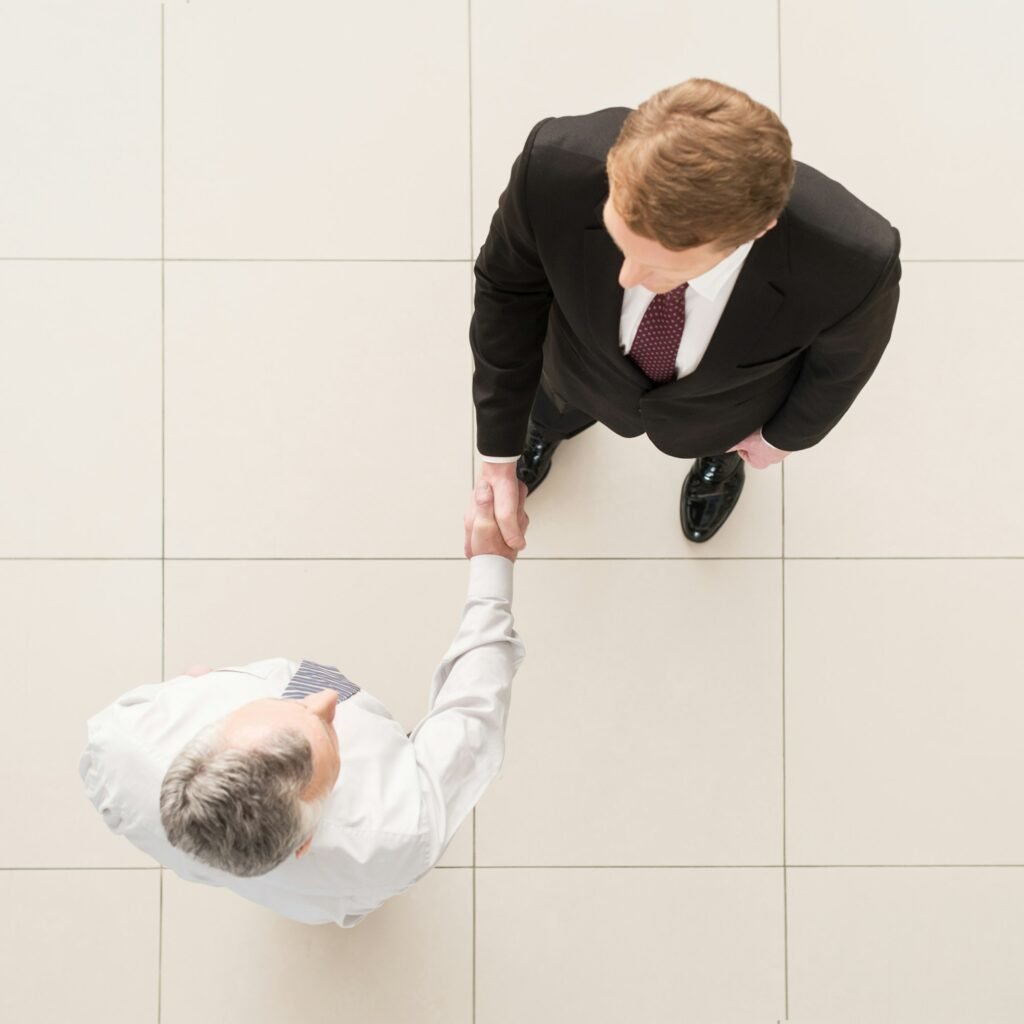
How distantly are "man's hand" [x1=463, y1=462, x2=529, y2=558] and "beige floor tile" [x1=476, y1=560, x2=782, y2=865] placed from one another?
62cm

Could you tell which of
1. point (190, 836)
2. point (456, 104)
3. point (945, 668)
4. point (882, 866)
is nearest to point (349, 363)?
point (456, 104)

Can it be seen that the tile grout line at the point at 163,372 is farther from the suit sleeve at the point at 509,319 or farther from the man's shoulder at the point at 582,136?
the man's shoulder at the point at 582,136

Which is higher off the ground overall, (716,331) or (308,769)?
(716,331)

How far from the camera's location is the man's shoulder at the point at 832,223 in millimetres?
1233

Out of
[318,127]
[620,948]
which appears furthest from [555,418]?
[620,948]

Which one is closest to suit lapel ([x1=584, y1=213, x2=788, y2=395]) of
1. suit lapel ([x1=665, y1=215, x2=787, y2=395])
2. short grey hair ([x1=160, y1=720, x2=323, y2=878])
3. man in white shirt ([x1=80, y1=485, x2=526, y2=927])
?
suit lapel ([x1=665, y1=215, x2=787, y2=395])

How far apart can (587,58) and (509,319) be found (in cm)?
117

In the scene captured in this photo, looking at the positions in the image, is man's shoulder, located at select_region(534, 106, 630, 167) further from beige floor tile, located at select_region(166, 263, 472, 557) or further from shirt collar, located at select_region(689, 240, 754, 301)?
beige floor tile, located at select_region(166, 263, 472, 557)

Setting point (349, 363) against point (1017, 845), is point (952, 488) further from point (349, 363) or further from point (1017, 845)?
point (349, 363)

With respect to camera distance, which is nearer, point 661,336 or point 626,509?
point 661,336

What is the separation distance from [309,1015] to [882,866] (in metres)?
1.48

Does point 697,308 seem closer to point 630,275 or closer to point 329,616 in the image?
point 630,275

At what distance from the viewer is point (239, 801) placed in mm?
1325

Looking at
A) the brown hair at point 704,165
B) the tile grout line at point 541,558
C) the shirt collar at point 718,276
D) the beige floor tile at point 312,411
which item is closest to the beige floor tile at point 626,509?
the tile grout line at point 541,558
